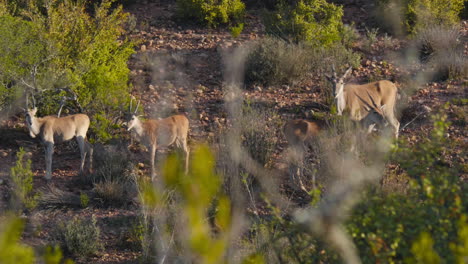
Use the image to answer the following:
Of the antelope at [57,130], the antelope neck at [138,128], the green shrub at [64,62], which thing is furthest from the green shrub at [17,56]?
the antelope neck at [138,128]

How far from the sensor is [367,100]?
12.9 metres

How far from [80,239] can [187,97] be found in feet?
17.9

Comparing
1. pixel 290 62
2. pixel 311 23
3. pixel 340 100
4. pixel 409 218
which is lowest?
pixel 290 62

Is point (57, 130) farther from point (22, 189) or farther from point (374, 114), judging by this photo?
point (374, 114)

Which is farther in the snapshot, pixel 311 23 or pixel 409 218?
pixel 311 23

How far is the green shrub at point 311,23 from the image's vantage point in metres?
15.8

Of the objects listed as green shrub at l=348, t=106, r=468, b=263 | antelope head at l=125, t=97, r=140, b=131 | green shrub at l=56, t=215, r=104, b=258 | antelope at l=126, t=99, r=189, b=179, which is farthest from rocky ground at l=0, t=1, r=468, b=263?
green shrub at l=348, t=106, r=468, b=263

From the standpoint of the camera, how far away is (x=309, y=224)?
602cm

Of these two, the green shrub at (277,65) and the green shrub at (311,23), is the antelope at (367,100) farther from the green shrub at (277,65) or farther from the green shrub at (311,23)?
the green shrub at (311,23)

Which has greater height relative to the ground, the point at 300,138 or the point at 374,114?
the point at 300,138

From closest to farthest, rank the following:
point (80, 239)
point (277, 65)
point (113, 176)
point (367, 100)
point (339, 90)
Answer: point (80, 239) → point (113, 176) → point (339, 90) → point (367, 100) → point (277, 65)

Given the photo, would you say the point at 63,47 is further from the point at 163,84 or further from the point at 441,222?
the point at 441,222

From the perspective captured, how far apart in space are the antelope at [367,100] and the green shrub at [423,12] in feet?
13.1

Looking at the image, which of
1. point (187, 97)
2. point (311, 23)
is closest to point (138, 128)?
point (187, 97)
